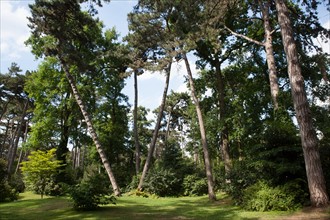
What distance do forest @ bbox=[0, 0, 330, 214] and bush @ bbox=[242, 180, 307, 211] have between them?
0.04 metres

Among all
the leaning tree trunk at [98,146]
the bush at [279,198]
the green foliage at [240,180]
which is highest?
the leaning tree trunk at [98,146]

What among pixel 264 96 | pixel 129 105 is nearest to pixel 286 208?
pixel 264 96

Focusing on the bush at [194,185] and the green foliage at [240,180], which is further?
the bush at [194,185]

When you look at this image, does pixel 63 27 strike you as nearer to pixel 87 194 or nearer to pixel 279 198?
pixel 87 194

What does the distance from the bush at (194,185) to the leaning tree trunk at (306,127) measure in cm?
1173

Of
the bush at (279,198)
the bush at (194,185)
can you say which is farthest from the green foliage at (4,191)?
the bush at (279,198)

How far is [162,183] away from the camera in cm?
2053

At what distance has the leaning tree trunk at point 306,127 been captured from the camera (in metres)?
9.13

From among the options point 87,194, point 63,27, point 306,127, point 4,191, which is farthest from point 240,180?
point 4,191

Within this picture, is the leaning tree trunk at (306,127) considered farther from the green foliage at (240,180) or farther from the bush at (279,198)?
the green foliage at (240,180)

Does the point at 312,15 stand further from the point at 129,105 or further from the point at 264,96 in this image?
the point at 129,105

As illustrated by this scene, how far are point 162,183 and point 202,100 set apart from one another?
7883mm

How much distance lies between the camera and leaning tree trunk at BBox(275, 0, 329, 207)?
913cm

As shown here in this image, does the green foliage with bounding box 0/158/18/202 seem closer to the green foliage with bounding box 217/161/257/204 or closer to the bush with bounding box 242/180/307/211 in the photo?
the green foliage with bounding box 217/161/257/204
